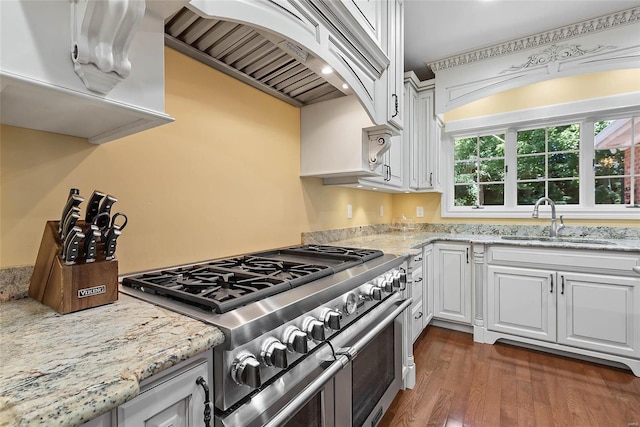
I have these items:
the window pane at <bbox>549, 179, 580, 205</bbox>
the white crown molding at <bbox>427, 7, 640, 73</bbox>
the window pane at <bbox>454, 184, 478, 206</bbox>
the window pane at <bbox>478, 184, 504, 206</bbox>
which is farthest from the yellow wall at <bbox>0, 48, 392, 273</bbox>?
the window pane at <bbox>549, 179, 580, 205</bbox>

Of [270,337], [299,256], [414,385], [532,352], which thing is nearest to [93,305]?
[270,337]

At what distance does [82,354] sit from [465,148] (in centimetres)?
361

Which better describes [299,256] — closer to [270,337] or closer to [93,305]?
[270,337]

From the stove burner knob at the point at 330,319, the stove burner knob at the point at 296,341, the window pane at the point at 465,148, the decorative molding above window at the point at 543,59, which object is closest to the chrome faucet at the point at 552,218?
the window pane at the point at 465,148

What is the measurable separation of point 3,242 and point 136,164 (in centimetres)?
45

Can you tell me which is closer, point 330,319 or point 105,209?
point 105,209

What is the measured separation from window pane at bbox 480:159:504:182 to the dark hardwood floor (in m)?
1.69

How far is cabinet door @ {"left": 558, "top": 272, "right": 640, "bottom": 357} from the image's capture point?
6.85ft

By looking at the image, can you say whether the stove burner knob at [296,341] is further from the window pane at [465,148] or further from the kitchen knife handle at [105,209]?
the window pane at [465,148]

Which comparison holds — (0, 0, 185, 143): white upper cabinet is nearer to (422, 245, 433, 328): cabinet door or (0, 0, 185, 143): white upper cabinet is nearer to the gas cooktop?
the gas cooktop

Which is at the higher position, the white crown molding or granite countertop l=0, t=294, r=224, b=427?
the white crown molding

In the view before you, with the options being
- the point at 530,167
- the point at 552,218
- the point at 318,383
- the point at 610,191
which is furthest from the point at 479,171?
the point at 318,383

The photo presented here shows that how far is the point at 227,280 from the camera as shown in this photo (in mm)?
1017

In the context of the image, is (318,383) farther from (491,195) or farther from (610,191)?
(610,191)
